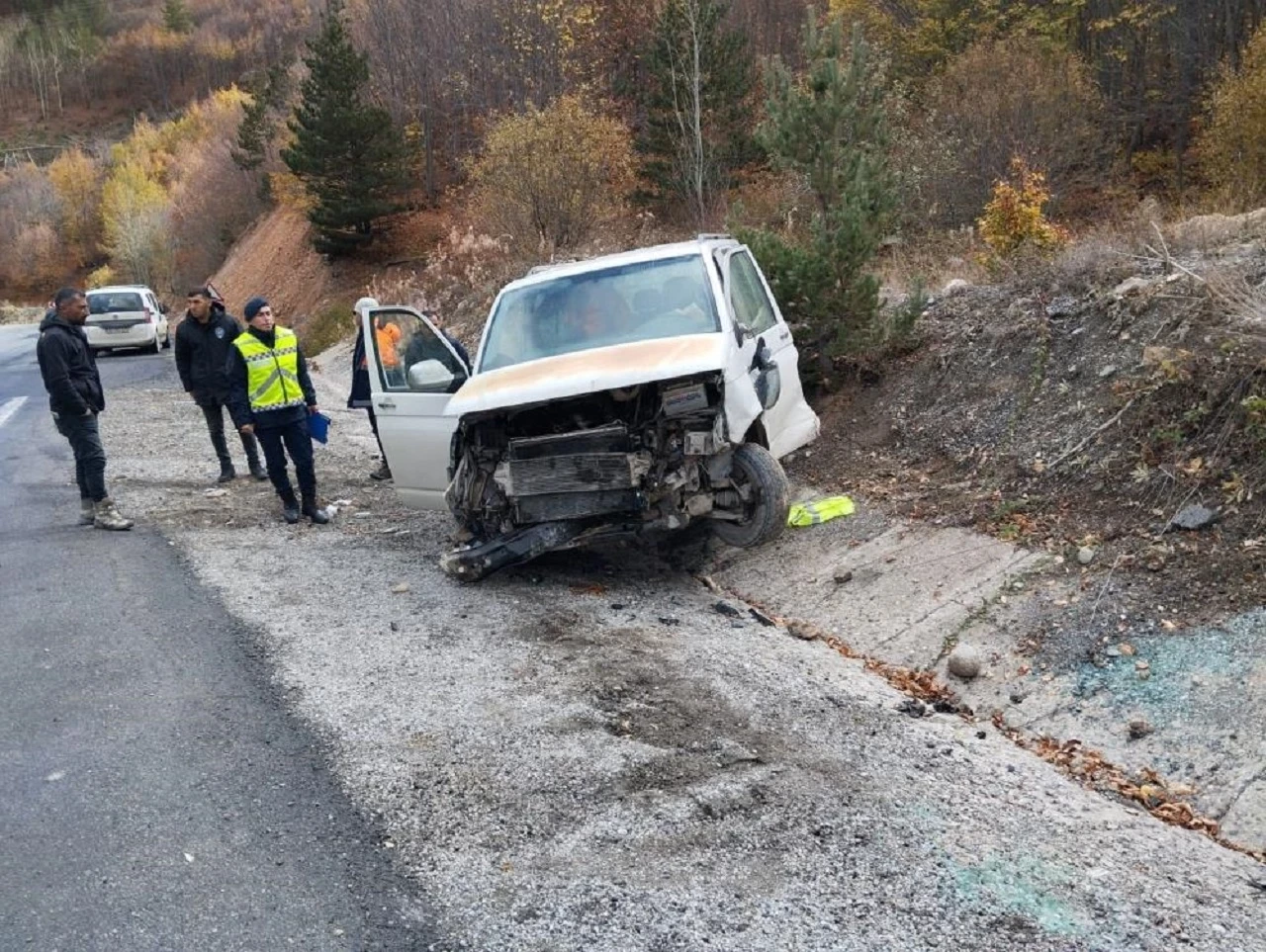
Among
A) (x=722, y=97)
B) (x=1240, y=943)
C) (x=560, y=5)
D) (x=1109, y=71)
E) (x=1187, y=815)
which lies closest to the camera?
(x=1240, y=943)

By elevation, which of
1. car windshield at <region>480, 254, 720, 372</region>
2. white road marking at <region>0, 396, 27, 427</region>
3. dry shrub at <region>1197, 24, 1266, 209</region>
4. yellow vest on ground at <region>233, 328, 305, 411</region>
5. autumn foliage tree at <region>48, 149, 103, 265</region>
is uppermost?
car windshield at <region>480, 254, 720, 372</region>

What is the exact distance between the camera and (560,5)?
36125mm

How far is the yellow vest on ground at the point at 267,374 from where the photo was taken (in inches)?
316

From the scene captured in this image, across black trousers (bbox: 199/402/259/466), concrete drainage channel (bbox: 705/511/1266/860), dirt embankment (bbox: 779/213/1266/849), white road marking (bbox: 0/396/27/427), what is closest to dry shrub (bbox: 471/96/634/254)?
white road marking (bbox: 0/396/27/427)

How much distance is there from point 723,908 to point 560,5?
123 ft

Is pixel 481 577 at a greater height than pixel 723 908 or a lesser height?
lesser

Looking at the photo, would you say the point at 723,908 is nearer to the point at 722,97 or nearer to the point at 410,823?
the point at 410,823

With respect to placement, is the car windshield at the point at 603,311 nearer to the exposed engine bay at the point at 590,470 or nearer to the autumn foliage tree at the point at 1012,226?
the exposed engine bay at the point at 590,470

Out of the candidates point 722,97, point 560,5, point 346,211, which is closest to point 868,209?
point 722,97

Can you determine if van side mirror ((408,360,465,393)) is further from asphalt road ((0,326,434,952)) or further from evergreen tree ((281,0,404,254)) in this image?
evergreen tree ((281,0,404,254))

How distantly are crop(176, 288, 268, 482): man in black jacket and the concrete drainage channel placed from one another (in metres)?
5.52

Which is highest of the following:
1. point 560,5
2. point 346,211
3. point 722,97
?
point 560,5

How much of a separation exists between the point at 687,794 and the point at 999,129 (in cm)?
2287

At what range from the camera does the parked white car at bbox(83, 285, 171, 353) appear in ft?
78.9
